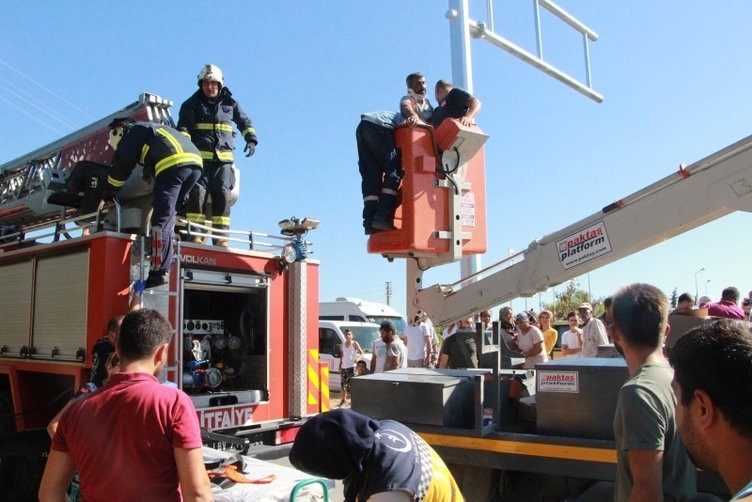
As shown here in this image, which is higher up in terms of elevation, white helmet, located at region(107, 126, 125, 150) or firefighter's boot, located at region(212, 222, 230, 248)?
white helmet, located at region(107, 126, 125, 150)

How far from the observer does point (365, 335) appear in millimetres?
15727

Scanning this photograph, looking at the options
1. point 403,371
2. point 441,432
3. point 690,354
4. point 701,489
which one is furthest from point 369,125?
point 690,354

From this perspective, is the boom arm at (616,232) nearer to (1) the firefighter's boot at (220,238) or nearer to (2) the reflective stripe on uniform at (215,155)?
(1) the firefighter's boot at (220,238)

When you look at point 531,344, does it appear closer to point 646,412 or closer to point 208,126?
point 208,126

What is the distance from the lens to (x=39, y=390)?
592cm

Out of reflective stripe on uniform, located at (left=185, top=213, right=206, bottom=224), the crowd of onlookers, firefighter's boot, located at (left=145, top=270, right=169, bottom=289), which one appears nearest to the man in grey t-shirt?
the crowd of onlookers

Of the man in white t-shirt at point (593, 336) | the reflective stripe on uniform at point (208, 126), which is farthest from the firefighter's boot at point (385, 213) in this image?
the man in white t-shirt at point (593, 336)

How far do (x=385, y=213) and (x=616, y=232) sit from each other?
1539 millimetres

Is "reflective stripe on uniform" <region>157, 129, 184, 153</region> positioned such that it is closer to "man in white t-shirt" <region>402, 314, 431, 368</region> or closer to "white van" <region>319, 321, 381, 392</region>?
"man in white t-shirt" <region>402, 314, 431, 368</region>

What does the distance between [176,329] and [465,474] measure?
2.73m

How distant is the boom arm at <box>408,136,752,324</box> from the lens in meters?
3.70

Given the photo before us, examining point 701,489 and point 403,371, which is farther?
point 403,371

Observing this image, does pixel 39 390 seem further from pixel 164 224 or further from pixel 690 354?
pixel 690 354

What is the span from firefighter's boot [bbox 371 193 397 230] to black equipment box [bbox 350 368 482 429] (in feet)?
3.54
